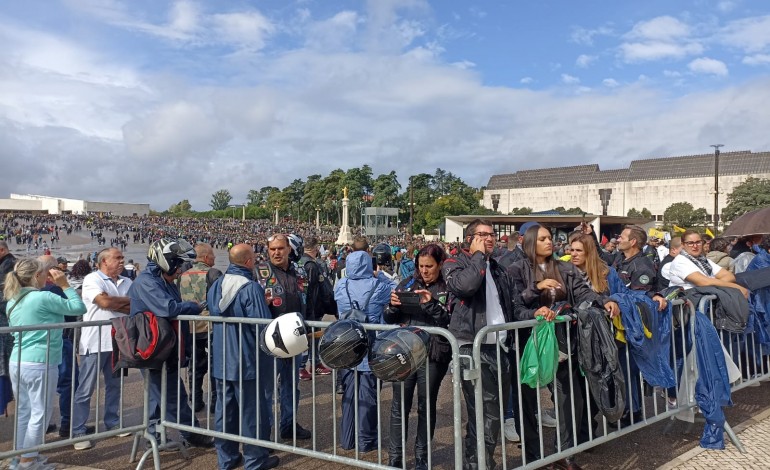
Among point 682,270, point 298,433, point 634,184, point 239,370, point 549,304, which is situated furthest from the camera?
point 634,184

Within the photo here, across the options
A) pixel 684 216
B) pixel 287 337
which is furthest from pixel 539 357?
pixel 684 216

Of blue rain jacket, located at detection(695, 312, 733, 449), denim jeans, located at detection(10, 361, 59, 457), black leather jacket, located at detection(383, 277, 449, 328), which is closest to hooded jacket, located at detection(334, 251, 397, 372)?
black leather jacket, located at detection(383, 277, 449, 328)

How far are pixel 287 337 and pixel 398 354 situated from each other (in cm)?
87

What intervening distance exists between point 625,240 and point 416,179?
106298mm

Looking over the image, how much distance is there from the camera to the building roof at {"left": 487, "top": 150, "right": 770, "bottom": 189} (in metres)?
106

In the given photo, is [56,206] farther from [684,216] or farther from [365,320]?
[365,320]

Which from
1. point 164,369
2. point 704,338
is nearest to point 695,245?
point 704,338

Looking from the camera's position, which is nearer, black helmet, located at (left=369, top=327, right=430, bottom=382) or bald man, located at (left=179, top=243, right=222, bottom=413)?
black helmet, located at (left=369, top=327, right=430, bottom=382)

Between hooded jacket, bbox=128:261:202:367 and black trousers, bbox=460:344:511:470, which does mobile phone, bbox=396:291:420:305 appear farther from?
hooded jacket, bbox=128:261:202:367

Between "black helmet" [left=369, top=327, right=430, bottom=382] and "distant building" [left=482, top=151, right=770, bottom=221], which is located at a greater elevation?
"distant building" [left=482, top=151, right=770, bottom=221]

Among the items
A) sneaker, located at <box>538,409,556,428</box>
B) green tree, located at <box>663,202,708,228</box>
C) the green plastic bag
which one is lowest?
sneaker, located at <box>538,409,556,428</box>

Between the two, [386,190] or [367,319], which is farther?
[386,190]

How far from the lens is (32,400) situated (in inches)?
187

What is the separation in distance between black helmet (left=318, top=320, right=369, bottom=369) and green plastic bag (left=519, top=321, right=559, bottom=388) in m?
1.11
